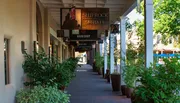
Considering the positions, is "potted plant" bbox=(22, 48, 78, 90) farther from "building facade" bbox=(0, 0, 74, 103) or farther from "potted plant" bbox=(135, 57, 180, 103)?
"potted plant" bbox=(135, 57, 180, 103)

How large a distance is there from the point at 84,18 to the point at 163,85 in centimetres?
458

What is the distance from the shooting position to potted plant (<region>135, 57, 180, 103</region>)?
15.4 feet

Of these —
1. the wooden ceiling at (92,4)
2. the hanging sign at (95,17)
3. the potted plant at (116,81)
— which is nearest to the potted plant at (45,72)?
the hanging sign at (95,17)

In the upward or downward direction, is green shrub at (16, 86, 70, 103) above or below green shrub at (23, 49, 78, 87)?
below

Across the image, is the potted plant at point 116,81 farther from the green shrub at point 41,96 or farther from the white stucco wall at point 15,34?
the green shrub at point 41,96

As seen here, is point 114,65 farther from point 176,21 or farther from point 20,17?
point 20,17

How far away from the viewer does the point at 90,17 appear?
8742 mm

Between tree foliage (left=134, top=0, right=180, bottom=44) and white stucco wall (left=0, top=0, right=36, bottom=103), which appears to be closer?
white stucco wall (left=0, top=0, right=36, bottom=103)

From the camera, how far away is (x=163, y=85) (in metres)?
4.68

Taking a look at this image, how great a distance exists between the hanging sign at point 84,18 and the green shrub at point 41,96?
3.17 metres

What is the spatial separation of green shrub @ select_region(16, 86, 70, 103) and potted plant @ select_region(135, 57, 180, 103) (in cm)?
179

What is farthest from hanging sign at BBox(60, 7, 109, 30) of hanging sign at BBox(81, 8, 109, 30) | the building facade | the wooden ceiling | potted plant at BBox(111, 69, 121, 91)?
potted plant at BBox(111, 69, 121, 91)

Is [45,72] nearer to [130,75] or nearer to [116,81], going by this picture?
[130,75]

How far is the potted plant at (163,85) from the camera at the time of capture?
469 centimetres
